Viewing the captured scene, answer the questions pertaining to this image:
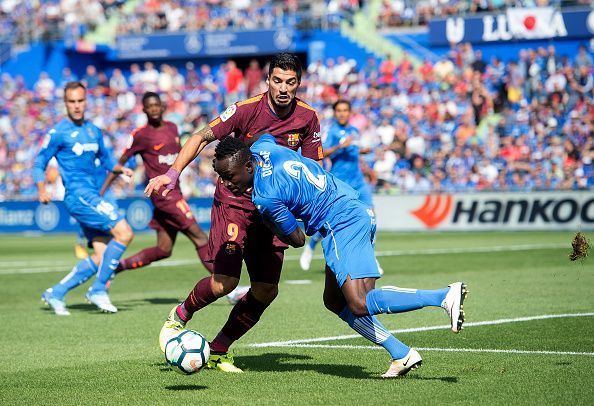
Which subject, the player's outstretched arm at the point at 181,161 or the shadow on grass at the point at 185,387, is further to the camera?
the player's outstretched arm at the point at 181,161

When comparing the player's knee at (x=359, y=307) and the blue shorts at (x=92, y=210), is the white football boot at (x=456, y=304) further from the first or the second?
the blue shorts at (x=92, y=210)

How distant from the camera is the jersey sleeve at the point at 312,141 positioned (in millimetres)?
8678

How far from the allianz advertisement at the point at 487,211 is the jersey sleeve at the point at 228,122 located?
62.1ft

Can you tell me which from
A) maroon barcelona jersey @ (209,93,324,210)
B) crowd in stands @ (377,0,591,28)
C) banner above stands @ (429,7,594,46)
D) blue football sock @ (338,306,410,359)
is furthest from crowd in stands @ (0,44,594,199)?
blue football sock @ (338,306,410,359)

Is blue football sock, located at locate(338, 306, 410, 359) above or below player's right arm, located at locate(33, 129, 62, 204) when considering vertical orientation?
below

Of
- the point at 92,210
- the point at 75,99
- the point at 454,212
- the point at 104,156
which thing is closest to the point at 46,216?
the point at 454,212

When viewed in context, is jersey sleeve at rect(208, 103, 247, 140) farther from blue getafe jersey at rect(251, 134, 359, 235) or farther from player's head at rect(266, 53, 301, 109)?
blue getafe jersey at rect(251, 134, 359, 235)

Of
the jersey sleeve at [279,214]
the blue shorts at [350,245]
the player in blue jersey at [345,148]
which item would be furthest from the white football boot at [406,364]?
the player in blue jersey at [345,148]

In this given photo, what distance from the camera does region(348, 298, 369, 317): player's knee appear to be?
24.2 ft

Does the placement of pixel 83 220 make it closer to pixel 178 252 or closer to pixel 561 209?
pixel 178 252

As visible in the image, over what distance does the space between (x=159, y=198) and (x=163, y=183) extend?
587 centimetres

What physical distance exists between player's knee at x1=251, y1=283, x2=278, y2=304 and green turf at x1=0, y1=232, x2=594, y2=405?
55cm

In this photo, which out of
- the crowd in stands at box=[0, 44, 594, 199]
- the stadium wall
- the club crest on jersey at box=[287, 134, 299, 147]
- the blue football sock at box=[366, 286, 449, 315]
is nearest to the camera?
the blue football sock at box=[366, 286, 449, 315]

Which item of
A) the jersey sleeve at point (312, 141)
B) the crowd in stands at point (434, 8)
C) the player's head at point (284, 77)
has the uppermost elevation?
the crowd in stands at point (434, 8)
